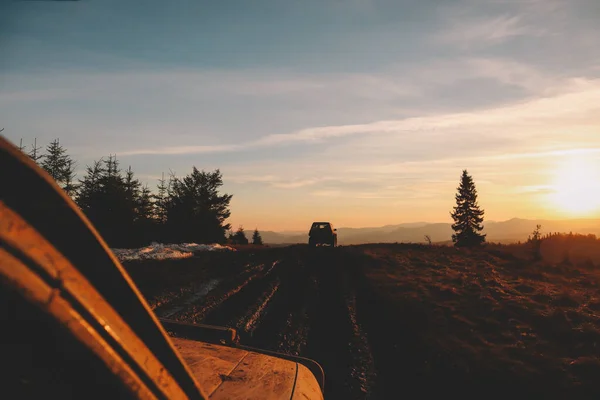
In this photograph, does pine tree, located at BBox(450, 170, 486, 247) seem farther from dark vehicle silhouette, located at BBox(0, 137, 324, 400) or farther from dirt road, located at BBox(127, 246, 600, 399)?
dark vehicle silhouette, located at BBox(0, 137, 324, 400)

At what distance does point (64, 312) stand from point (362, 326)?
819cm

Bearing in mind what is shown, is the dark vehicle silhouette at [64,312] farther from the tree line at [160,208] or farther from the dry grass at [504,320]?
the tree line at [160,208]

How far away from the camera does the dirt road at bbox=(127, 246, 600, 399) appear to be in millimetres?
5637

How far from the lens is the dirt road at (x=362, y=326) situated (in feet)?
18.5

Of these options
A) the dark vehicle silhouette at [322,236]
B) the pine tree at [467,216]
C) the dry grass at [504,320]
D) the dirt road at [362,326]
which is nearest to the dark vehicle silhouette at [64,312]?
the dirt road at [362,326]


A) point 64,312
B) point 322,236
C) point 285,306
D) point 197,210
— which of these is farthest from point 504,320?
point 197,210

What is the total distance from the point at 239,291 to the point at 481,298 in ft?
25.8

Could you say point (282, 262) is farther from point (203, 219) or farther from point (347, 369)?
point (203, 219)

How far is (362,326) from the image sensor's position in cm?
811

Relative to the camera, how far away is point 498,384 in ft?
18.9

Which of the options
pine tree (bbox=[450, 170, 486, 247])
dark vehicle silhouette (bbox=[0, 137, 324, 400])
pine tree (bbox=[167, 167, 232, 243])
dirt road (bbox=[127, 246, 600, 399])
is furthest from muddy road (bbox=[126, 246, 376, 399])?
pine tree (bbox=[450, 170, 486, 247])

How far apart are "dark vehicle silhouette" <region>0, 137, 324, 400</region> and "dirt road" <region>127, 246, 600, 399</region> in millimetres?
4799

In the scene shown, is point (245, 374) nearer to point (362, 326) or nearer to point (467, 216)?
point (362, 326)

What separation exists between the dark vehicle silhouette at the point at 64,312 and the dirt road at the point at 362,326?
15.7 ft
